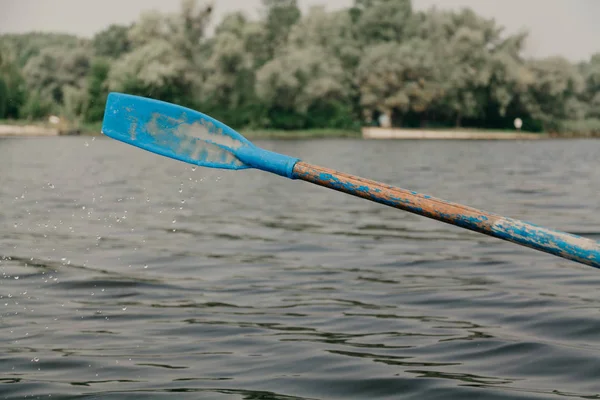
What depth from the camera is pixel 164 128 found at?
14.8 feet

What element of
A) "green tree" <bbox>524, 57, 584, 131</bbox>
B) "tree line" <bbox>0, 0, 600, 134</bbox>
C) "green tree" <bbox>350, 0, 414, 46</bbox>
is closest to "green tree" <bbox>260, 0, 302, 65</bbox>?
"tree line" <bbox>0, 0, 600, 134</bbox>

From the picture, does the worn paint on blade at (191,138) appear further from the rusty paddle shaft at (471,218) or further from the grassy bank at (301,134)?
the grassy bank at (301,134)

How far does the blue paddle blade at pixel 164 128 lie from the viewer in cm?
445

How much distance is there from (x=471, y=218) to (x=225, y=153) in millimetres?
1456

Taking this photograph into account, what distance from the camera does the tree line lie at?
186 ft

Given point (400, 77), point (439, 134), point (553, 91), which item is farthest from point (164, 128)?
point (553, 91)

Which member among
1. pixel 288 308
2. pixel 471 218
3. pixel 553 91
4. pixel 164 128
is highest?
pixel 553 91

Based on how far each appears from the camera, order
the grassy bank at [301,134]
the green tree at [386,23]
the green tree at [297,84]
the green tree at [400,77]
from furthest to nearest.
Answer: the green tree at [386,23]
the green tree at [400,77]
the grassy bank at [301,134]
the green tree at [297,84]

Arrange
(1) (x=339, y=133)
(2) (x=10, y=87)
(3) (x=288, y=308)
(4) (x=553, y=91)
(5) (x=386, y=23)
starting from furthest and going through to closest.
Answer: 1. (5) (x=386, y=23)
2. (4) (x=553, y=91)
3. (1) (x=339, y=133)
4. (2) (x=10, y=87)
5. (3) (x=288, y=308)

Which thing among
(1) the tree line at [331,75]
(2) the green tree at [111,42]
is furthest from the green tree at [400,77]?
(2) the green tree at [111,42]

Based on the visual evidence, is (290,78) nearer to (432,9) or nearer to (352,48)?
(352,48)

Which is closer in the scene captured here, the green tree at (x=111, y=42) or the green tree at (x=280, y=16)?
the green tree at (x=280, y=16)

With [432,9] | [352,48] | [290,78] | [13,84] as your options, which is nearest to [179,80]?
[290,78]

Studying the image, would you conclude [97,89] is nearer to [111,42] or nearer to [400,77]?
[400,77]
